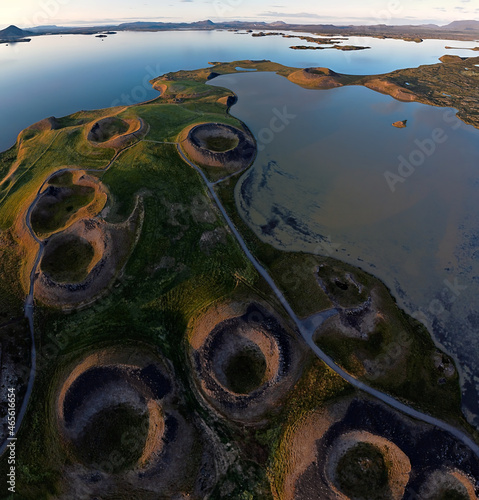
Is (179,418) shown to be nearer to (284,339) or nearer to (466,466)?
(284,339)

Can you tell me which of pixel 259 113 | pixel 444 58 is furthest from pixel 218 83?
pixel 444 58

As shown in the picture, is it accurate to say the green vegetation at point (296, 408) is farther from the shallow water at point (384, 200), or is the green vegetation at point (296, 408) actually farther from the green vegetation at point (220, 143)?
the green vegetation at point (220, 143)

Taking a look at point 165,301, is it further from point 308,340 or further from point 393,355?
point 393,355

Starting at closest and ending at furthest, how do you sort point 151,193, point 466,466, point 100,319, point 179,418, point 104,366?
point 466,466, point 179,418, point 104,366, point 100,319, point 151,193

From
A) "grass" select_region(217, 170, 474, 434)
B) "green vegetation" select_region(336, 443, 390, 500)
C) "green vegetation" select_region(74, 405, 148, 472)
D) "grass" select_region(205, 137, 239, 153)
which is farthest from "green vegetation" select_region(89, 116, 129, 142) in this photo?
"green vegetation" select_region(336, 443, 390, 500)

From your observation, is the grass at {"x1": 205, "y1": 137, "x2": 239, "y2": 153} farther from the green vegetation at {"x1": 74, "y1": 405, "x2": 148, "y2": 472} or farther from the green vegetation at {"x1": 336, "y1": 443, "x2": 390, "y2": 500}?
the green vegetation at {"x1": 336, "y1": 443, "x2": 390, "y2": 500}

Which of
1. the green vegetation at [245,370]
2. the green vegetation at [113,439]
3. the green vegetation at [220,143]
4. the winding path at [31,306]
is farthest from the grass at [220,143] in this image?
the green vegetation at [113,439]
